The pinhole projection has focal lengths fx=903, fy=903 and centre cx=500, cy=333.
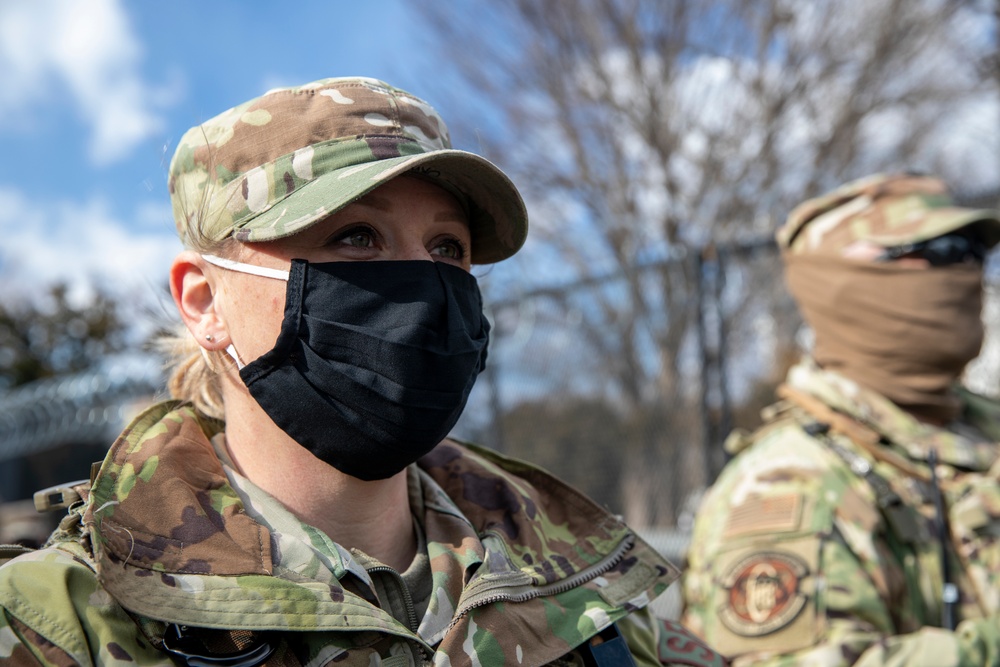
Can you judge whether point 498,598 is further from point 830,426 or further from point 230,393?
point 830,426

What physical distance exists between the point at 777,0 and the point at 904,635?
10.3 meters

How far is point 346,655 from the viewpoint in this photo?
1.62 m

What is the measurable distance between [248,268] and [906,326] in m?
2.65

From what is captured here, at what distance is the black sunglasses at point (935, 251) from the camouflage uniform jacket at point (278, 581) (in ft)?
6.45

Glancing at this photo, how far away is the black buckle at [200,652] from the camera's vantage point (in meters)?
1.52

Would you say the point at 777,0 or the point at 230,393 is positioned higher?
the point at 777,0

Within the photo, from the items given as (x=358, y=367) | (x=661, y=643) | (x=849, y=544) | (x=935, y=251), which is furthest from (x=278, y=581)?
(x=935, y=251)

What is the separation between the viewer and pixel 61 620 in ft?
4.86

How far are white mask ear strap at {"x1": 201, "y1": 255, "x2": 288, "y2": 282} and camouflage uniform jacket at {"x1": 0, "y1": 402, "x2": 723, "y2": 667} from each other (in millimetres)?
361

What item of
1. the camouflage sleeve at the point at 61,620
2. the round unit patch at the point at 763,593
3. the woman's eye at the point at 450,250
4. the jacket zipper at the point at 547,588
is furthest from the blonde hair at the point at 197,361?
the round unit patch at the point at 763,593

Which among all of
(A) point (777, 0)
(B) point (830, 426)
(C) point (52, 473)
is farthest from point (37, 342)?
(B) point (830, 426)

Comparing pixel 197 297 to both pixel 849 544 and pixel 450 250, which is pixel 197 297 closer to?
pixel 450 250

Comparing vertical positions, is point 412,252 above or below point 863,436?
above

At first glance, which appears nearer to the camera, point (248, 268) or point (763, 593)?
point (248, 268)
